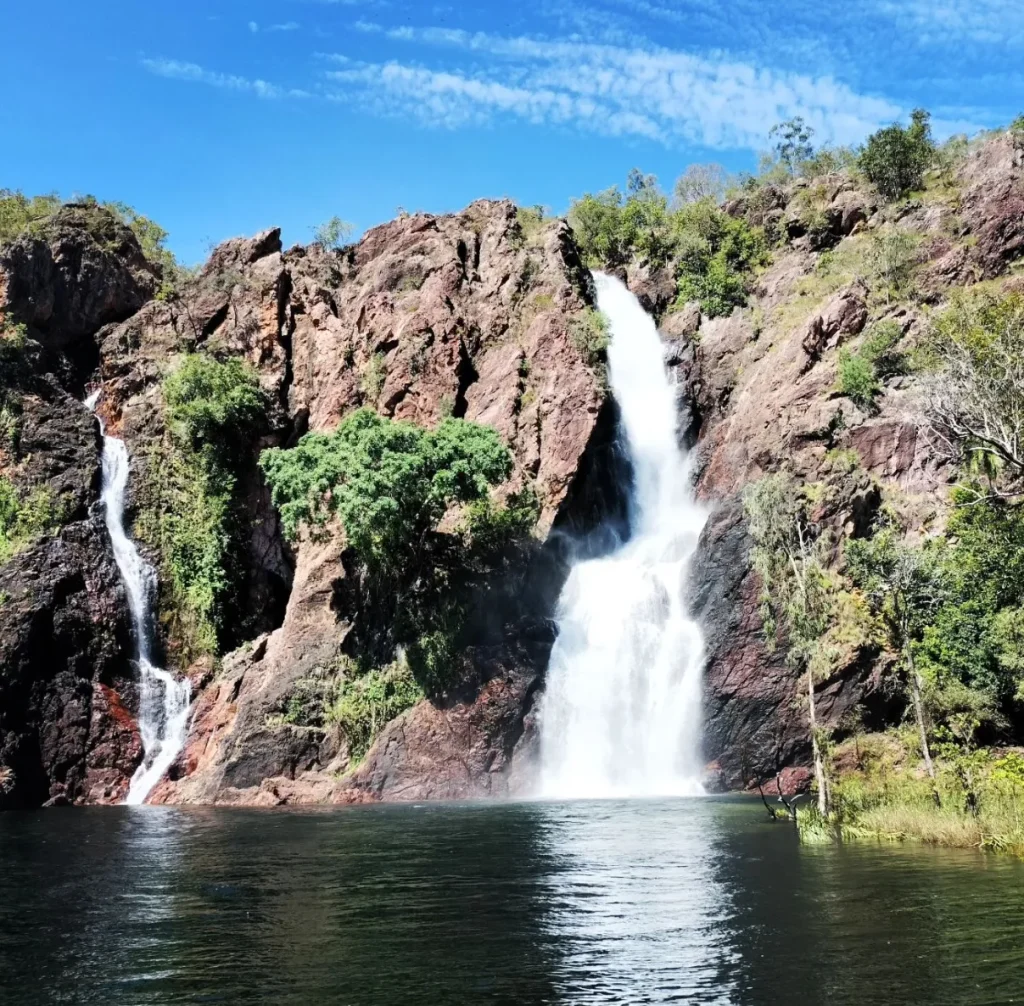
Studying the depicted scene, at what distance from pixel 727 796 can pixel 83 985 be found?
27.3 m

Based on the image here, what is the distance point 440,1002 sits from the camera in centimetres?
1129

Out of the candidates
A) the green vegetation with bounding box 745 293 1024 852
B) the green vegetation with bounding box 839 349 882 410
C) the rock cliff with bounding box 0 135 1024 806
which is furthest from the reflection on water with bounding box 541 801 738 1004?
the green vegetation with bounding box 839 349 882 410

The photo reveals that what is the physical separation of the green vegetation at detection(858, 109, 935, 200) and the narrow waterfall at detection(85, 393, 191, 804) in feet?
167

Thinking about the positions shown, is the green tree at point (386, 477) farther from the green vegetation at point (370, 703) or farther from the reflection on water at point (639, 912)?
the reflection on water at point (639, 912)

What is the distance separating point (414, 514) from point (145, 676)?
16110 millimetres

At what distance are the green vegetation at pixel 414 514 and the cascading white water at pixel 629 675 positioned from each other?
460 cm

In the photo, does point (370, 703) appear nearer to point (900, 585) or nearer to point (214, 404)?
point (214, 404)

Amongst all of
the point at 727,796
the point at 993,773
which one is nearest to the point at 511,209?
the point at 727,796

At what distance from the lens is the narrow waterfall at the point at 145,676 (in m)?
44.7

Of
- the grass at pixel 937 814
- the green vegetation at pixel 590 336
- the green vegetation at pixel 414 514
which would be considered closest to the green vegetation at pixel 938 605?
the grass at pixel 937 814

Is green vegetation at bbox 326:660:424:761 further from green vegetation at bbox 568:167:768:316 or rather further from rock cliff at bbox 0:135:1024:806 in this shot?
green vegetation at bbox 568:167:768:316

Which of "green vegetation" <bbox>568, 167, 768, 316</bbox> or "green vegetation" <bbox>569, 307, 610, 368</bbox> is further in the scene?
"green vegetation" <bbox>568, 167, 768, 316</bbox>

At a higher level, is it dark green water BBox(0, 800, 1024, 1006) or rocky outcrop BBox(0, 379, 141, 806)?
rocky outcrop BBox(0, 379, 141, 806)

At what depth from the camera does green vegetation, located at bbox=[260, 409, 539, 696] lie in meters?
42.9
